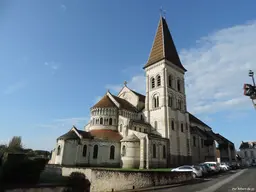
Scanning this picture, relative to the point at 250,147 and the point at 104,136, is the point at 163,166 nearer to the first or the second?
the point at 104,136

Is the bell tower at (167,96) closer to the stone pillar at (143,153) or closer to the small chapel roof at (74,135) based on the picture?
the stone pillar at (143,153)

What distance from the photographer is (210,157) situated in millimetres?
46281

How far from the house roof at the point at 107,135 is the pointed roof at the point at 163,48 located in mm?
17096

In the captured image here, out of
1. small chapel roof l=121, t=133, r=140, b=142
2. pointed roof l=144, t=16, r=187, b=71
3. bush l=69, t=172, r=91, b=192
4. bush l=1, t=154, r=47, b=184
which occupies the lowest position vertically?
bush l=69, t=172, r=91, b=192

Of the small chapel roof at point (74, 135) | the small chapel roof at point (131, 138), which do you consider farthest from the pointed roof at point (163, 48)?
the small chapel roof at point (74, 135)

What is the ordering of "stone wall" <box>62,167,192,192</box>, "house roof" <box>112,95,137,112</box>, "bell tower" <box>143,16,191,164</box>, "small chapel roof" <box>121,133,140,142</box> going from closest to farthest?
"stone wall" <box>62,167,192,192</box>
"small chapel roof" <box>121,133,140,142</box>
"bell tower" <box>143,16,191,164</box>
"house roof" <box>112,95,137,112</box>

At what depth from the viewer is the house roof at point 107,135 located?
34.1 meters

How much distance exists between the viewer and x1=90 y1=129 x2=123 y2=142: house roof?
112ft

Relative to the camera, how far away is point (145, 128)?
38500 millimetres

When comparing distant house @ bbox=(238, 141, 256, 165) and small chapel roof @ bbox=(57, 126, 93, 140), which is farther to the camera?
distant house @ bbox=(238, 141, 256, 165)

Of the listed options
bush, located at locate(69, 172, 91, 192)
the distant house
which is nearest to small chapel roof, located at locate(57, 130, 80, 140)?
bush, located at locate(69, 172, 91, 192)

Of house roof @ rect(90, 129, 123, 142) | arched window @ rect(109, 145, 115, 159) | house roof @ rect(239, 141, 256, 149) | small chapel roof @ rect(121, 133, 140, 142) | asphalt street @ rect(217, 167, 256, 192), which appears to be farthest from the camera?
house roof @ rect(239, 141, 256, 149)

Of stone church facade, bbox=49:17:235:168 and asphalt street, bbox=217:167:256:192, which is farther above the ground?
stone church facade, bbox=49:17:235:168

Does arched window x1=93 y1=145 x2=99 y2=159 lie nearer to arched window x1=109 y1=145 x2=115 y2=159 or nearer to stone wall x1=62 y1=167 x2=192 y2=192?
arched window x1=109 y1=145 x2=115 y2=159
